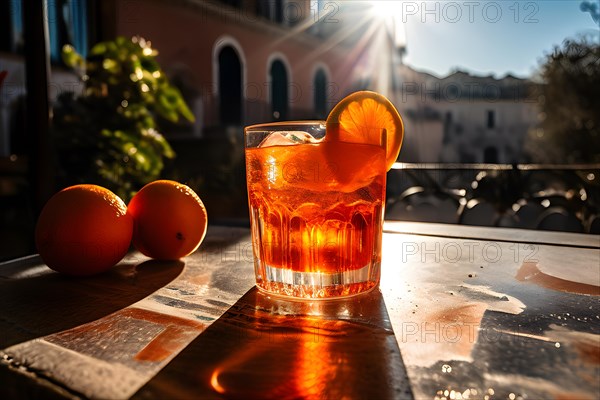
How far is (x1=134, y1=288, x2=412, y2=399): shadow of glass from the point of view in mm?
339

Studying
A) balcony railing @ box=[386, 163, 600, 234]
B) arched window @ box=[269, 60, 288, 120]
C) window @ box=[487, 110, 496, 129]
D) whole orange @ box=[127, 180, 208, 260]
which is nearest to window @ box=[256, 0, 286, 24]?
arched window @ box=[269, 60, 288, 120]

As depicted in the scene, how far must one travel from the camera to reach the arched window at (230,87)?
30.0 feet

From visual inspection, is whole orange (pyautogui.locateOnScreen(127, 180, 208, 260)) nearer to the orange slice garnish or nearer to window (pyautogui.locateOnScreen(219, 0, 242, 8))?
the orange slice garnish

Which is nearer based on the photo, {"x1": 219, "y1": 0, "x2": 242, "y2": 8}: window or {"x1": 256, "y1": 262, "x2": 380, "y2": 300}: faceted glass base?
{"x1": 256, "y1": 262, "x2": 380, "y2": 300}: faceted glass base

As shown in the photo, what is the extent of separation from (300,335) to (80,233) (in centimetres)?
41

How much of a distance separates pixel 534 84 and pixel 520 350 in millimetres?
12157

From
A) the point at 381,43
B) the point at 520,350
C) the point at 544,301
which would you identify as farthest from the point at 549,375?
the point at 381,43

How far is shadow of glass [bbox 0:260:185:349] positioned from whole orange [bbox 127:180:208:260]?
0.03 m

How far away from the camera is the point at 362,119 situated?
0.68 meters

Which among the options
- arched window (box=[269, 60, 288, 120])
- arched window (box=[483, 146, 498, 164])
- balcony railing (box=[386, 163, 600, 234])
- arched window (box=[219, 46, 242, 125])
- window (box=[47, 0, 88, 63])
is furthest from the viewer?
arched window (box=[483, 146, 498, 164])

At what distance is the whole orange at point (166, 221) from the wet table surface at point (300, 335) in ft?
0.14

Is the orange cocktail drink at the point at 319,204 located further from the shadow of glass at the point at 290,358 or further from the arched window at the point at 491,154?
the arched window at the point at 491,154

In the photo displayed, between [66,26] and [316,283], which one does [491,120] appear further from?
[316,283]

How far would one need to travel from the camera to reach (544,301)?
564 mm
